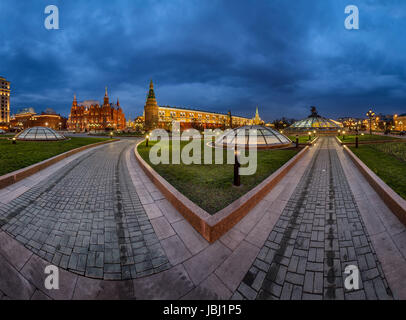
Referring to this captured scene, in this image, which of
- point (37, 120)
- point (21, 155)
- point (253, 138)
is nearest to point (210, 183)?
point (253, 138)

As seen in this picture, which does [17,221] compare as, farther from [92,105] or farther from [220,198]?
[92,105]

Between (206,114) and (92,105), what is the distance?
75.9m

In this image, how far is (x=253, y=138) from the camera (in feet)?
57.7

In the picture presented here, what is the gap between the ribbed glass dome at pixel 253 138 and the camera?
56.9 feet

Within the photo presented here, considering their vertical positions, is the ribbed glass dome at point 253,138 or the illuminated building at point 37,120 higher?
the illuminated building at point 37,120

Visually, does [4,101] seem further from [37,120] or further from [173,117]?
[173,117]

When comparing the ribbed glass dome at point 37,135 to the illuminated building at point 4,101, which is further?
the illuminated building at point 4,101

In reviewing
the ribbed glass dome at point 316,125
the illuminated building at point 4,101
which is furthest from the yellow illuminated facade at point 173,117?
the illuminated building at point 4,101

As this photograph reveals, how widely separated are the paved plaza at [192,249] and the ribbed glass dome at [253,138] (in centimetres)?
1195

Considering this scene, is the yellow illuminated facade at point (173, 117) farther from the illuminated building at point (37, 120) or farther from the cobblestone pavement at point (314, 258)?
the illuminated building at point (37, 120)

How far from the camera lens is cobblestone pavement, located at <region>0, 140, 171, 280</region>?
2.98 metres

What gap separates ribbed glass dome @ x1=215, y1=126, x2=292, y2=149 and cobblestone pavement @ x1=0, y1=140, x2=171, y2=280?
44.0 ft

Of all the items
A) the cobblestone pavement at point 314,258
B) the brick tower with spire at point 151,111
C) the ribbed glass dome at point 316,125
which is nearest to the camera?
the cobblestone pavement at point 314,258
